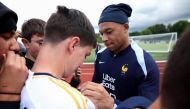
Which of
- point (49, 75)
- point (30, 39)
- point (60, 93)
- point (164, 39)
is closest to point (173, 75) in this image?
point (60, 93)

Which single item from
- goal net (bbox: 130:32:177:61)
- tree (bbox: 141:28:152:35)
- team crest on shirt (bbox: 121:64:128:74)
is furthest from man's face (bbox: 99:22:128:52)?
tree (bbox: 141:28:152:35)

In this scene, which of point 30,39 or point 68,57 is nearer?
point 68,57

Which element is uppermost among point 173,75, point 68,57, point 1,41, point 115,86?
point 173,75

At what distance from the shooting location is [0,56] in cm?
150

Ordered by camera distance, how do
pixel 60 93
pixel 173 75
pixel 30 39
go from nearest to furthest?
pixel 173 75
pixel 60 93
pixel 30 39

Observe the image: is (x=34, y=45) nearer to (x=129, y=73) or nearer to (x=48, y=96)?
(x=129, y=73)

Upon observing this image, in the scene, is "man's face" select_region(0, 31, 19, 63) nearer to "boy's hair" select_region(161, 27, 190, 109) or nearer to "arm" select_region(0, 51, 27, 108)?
"arm" select_region(0, 51, 27, 108)

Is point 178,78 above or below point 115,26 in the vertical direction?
above

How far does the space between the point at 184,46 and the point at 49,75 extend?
1.07 metres

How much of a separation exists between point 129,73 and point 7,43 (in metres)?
1.54

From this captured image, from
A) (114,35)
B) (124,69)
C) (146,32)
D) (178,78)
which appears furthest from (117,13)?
(146,32)

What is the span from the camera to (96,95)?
172 centimetres

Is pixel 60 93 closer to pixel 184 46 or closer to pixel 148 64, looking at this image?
pixel 184 46

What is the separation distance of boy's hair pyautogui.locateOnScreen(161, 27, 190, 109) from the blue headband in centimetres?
263
